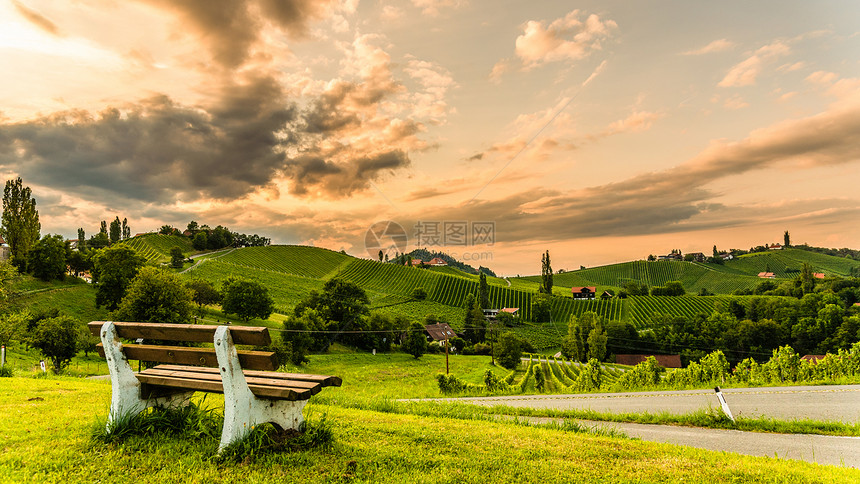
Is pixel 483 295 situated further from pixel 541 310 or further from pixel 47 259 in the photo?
pixel 47 259

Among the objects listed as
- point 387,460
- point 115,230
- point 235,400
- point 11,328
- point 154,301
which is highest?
point 115,230

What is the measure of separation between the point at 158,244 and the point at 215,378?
130m

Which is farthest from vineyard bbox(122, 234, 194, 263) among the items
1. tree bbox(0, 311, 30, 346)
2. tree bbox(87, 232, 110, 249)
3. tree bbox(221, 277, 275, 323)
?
tree bbox(0, 311, 30, 346)

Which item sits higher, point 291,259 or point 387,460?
point 291,259

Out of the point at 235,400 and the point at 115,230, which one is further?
the point at 115,230

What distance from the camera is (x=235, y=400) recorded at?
4160 mm

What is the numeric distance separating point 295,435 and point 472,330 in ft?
240

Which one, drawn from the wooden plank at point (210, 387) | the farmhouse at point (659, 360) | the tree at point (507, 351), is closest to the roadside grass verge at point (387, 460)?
the wooden plank at point (210, 387)

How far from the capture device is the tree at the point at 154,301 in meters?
36.6

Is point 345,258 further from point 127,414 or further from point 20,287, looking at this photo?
point 127,414

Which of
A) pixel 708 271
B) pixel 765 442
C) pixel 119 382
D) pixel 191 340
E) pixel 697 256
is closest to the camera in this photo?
pixel 191 340

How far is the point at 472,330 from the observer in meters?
75.9

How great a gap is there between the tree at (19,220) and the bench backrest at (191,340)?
265 feet

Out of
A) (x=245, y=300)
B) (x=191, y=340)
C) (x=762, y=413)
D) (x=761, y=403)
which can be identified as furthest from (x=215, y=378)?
(x=245, y=300)
